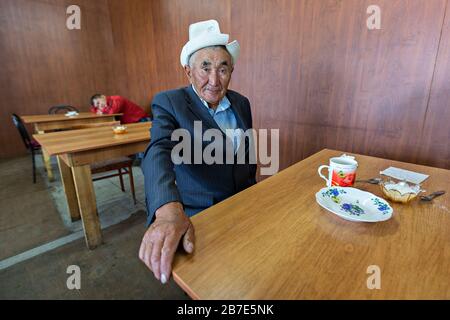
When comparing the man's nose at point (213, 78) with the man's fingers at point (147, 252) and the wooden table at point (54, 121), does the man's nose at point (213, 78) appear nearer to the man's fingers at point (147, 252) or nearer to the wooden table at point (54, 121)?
the man's fingers at point (147, 252)

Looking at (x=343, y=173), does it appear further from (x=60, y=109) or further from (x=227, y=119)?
(x=60, y=109)

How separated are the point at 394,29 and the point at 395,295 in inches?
82.8

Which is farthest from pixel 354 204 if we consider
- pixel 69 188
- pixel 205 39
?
pixel 69 188

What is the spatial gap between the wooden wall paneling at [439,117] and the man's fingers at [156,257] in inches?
86.0

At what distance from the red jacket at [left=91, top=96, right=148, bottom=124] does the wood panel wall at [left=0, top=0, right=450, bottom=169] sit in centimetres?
201

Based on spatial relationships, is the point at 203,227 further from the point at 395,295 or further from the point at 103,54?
the point at 103,54

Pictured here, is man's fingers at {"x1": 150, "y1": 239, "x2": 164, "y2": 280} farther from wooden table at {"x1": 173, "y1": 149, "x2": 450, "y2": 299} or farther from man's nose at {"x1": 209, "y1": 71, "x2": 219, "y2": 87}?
man's nose at {"x1": 209, "y1": 71, "x2": 219, "y2": 87}

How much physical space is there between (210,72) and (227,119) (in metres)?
0.28

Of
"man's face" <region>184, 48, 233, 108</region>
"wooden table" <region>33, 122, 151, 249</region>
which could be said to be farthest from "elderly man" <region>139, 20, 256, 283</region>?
"wooden table" <region>33, 122, 151, 249</region>

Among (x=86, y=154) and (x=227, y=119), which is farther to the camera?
(x=86, y=154)

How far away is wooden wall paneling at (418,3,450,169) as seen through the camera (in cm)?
166

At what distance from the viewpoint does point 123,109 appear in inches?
166

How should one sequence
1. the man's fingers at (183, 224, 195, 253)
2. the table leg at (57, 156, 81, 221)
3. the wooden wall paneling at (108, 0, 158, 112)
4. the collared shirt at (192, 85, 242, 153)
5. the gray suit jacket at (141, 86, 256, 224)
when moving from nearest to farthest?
the man's fingers at (183, 224, 195, 253) < the gray suit jacket at (141, 86, 256, 224) < the collared shirt at (192, 85, 242, 153) < the table leg at (57, 156, 81, 221) < the wooden wall paneling at (108, 0, 158, 112)

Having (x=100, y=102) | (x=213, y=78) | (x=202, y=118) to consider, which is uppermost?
(x=213, y=78)
